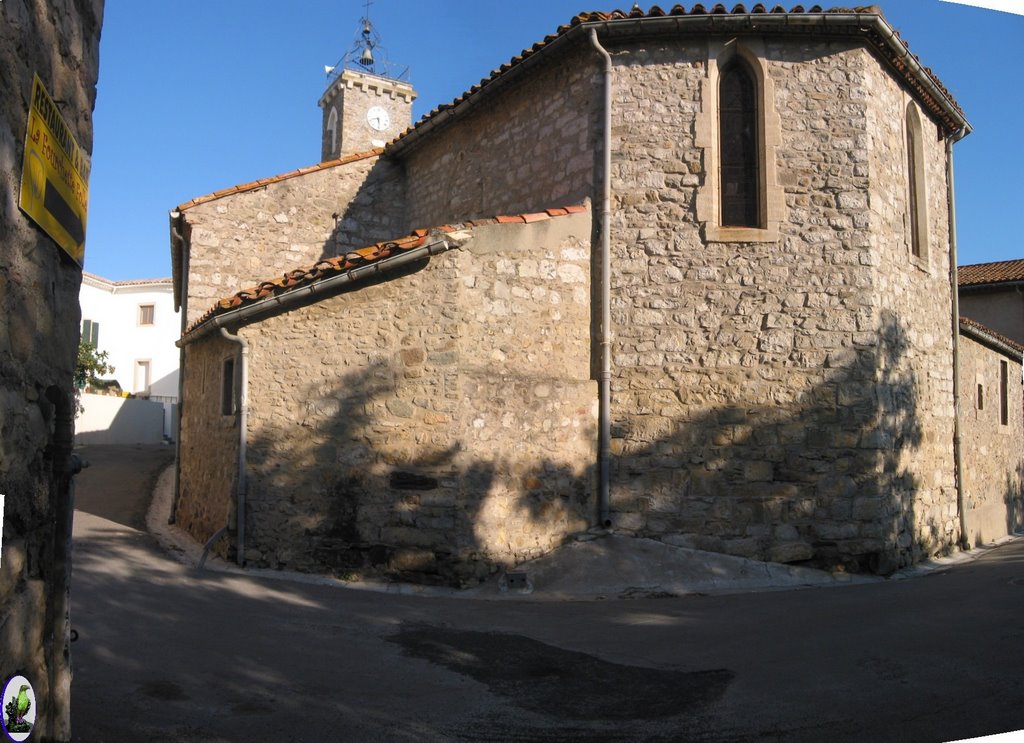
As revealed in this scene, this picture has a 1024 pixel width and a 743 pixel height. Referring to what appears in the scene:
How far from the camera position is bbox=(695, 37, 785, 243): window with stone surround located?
373 inches

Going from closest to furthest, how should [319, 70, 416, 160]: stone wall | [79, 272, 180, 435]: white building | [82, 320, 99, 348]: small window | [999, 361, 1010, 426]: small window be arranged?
[999, 361, 1010, 426]: small window, [319, 70, 416, 160]: stone wall, [82, 320, 99, 348]: small window, [79, 272, 180, 435]: white building

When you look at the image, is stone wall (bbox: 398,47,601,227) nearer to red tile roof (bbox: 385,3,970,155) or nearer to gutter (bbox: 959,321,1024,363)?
red tile roof (bbox: 385,3,970,155)

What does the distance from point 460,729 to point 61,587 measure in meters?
2.24

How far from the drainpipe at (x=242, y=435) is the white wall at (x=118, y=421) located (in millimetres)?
18551

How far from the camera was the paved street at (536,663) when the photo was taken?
4.34 meters

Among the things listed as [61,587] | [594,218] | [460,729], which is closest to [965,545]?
[594,218]

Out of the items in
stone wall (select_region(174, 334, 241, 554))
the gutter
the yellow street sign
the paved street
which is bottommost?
the paved street

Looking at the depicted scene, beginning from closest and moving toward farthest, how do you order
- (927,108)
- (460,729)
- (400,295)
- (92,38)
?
(92,38) → (460,729) → (400,295) → (927,108)

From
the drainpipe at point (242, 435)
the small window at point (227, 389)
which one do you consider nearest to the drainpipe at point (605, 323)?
the drainpipe at point (242, 435)

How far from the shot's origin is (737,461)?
924 cm

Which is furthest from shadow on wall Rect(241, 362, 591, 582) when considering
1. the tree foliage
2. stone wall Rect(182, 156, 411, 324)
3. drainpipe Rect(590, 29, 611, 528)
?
the tree foliage

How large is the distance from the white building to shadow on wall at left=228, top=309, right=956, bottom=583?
29909 mm

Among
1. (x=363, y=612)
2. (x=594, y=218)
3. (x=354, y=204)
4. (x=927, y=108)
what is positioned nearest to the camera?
(x=363, y=612)

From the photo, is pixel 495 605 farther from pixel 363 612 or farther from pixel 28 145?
pixel 28 145
